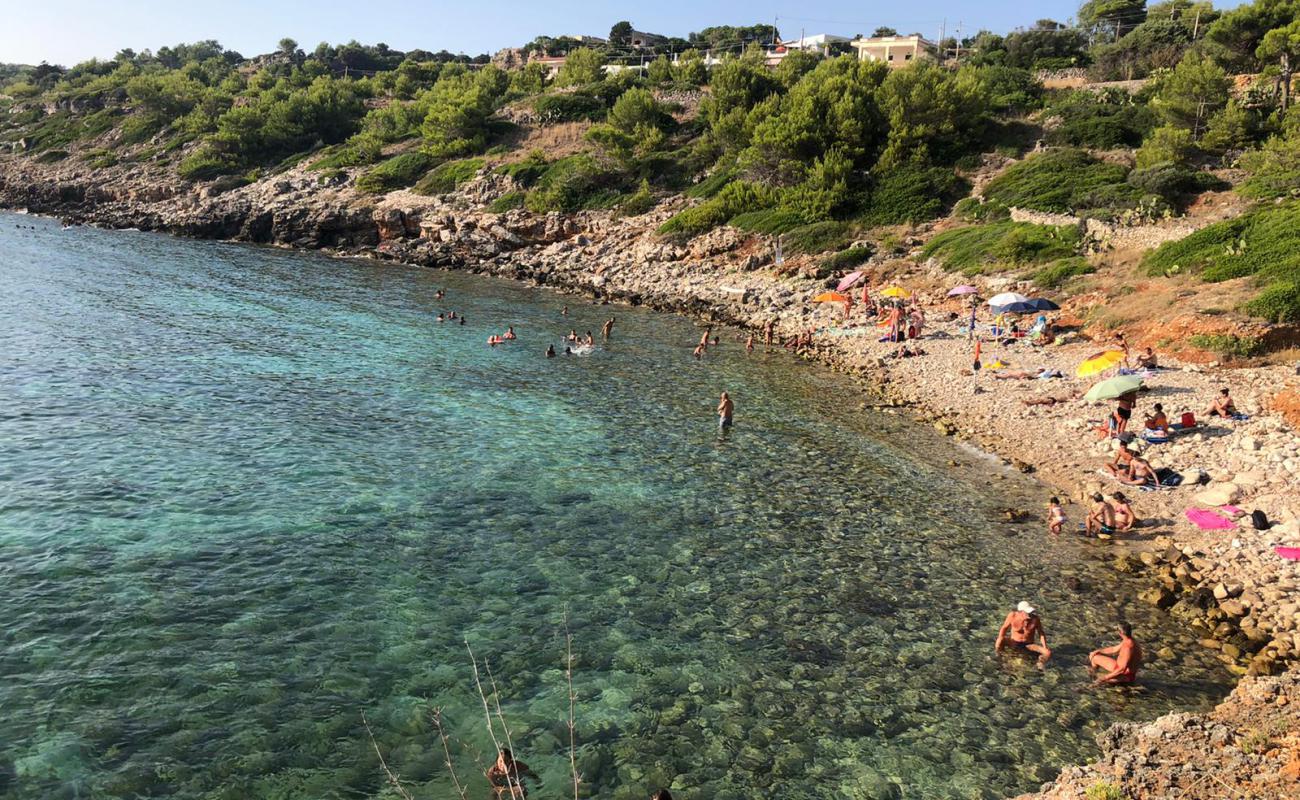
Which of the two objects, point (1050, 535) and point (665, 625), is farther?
point (1050, 535)

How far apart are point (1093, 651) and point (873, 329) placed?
2510cm

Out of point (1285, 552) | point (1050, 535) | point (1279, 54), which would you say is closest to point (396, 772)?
point (1050, 535)

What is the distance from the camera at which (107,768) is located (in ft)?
30.7

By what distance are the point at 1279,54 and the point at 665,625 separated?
61895mm

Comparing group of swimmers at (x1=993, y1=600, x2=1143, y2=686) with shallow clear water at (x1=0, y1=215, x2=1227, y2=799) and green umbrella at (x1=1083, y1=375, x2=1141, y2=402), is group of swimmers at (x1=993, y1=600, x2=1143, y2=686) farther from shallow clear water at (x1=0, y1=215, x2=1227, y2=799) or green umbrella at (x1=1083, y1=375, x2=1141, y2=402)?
green umbrella at (x1=1083, y1=375, x2=1141, y2=402)

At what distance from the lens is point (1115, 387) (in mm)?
20422

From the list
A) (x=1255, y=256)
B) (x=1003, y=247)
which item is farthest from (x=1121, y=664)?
(x=1003, y=247)

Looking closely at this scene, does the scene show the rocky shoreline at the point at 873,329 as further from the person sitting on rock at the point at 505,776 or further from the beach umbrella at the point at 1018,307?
the person sitting on rock at the point at 505,776

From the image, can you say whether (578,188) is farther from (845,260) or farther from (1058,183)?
(1058,183)

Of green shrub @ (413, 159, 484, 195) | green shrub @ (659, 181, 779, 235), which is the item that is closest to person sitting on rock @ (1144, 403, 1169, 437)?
green shrub @ (659, 181, 779, 235)

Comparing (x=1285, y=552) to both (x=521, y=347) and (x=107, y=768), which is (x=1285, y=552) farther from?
(x=521, y=347)

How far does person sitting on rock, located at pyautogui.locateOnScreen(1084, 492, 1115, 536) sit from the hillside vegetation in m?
14.1

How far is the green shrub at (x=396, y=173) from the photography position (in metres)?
72.5

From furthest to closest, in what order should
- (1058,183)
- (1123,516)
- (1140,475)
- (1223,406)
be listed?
(1058,183) < (1223,406) < (1140,475) < (1123,516)
